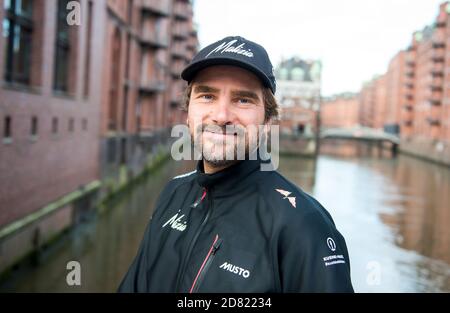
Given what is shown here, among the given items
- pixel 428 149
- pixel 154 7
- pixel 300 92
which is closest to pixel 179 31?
pixel 154 7

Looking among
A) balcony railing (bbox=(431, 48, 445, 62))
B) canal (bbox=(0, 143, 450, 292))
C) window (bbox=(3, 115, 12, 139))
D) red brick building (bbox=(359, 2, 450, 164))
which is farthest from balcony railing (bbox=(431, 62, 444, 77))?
window (bbox=(3, 115, 12, 139))

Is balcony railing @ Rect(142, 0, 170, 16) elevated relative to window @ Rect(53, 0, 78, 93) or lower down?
elevated

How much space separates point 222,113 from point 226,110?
0.7 inches

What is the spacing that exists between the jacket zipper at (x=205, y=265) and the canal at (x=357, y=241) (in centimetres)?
795

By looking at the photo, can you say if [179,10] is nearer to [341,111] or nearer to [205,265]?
[205,265]

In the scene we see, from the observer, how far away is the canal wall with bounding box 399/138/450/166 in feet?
142

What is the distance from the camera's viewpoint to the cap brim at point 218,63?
172 cm

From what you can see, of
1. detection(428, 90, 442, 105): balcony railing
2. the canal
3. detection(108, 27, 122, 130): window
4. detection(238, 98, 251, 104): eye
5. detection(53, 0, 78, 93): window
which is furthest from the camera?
detection(428, 90, 442, 105): balcony railing

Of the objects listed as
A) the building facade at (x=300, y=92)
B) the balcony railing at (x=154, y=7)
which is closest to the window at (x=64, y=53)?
the balcony railing at (x=154, y=7)

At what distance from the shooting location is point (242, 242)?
Answer: 1.66 metres

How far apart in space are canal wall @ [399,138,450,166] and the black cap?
44.0 m

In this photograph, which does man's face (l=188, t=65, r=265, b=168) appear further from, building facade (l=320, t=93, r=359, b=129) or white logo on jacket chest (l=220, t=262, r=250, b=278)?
building facade (l=320, t=93, r=359, b=129)

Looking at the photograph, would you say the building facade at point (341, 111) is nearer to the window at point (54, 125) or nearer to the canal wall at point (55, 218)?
the canal wall at point (55, 218)

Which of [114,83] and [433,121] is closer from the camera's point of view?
[114,83]
